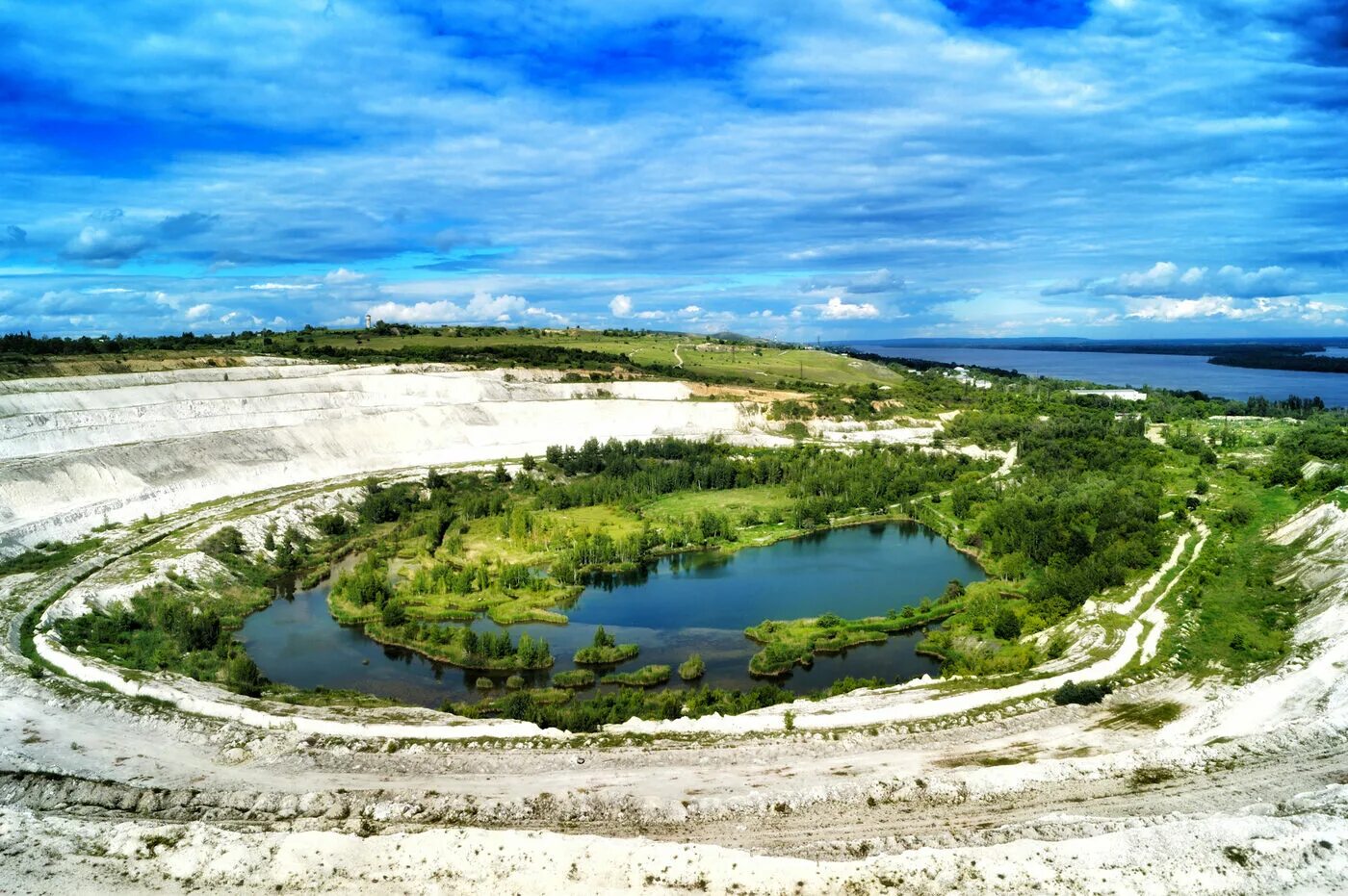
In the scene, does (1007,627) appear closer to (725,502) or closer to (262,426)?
(725,502)

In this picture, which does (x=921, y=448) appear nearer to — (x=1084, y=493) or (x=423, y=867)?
(x=1084, y=493)

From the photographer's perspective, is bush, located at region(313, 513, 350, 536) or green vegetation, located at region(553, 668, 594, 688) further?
bush, located at region(313, 513, 350, 536)

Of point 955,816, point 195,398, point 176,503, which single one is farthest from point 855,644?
point 195,398

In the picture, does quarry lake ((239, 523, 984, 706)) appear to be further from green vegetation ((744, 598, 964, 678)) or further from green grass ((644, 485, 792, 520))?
green grass ((644, 485, 792, 520))

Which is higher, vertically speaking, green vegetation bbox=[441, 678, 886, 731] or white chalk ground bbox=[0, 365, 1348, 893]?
white chalk ground bbox=[0, 365, 1348, 893]

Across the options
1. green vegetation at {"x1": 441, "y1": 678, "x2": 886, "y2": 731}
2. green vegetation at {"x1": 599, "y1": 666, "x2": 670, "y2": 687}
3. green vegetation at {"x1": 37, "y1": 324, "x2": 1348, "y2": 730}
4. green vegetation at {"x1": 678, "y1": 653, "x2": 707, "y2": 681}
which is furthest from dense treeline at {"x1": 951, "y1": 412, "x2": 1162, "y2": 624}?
green vegetation at {"x1": 599, "y1": 666, "x2": 670, "y2": 687}

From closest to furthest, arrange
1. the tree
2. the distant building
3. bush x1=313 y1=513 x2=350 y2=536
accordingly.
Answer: the tree, bush x1=313 y1=513 x2=350 y2=536, the distant building
